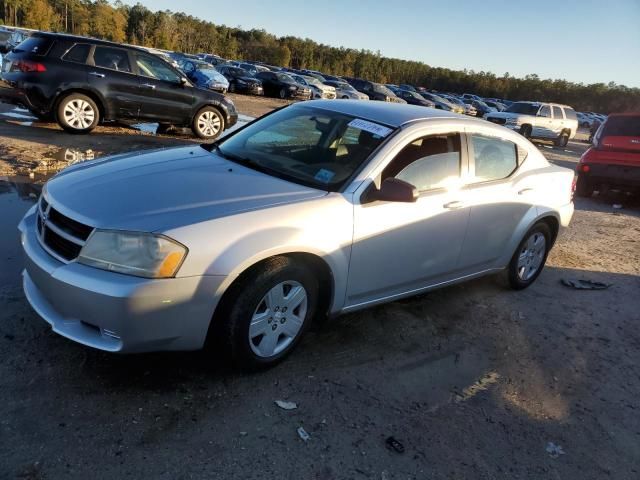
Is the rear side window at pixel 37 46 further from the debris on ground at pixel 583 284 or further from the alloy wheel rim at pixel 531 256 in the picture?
the debris on ground at pixel 583 284

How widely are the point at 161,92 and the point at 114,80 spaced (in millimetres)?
939

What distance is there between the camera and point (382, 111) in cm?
401

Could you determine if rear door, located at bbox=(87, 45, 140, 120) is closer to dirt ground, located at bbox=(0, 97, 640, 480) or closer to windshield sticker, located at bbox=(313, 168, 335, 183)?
dirt ground, located at bbox=(0, 97, 640, 480)

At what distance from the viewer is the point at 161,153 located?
3887 millimetres

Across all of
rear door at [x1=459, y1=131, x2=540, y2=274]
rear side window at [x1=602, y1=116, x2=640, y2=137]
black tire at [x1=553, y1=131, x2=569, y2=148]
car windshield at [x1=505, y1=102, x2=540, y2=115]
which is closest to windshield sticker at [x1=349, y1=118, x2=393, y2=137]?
rear door at [x1=459, y1=131, x2=540, y2=274]

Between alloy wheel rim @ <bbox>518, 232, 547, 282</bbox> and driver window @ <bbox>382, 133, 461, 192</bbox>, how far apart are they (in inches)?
56.0

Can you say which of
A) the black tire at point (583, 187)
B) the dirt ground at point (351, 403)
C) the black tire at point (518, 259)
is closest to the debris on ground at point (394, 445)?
the dirt ground at point (351, 403)

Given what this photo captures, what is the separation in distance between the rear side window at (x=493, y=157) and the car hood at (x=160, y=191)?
62.4 inches

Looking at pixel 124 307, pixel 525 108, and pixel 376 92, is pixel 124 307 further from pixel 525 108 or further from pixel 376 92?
pixel 376 92

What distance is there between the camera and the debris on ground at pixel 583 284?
5418mm

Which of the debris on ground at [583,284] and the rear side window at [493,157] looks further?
the debris on ground at [583,284]

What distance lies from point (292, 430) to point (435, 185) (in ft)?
6.72

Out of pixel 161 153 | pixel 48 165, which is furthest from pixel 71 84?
pixel 161 153

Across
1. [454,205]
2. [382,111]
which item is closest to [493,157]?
[454,205]
